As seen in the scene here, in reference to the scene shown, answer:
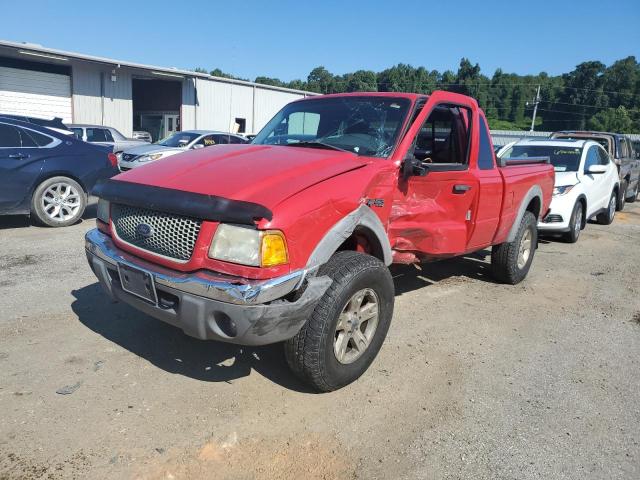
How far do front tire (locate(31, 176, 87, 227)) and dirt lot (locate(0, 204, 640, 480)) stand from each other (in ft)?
9.22

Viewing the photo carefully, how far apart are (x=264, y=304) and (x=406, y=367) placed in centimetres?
151

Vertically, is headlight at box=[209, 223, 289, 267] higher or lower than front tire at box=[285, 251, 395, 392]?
higher

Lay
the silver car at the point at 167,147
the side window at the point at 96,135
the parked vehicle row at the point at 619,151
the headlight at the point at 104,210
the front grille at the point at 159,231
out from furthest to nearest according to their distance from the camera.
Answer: the side window at the point at 96,135
the parked vehicle row at the point at 619,151
the silver car at the point at 167,147
the headlight at the point at 104,210
the front grille at the point at 159,231

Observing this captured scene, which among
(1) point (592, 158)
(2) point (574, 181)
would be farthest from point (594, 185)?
(2) point (574, 181)

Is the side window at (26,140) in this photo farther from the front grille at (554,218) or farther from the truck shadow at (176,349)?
the front grille at (554,218)

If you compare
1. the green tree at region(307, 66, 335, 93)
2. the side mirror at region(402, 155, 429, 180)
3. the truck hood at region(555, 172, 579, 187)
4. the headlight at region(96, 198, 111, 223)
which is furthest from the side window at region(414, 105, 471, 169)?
the green tree at region(307, 66, 335, 93)

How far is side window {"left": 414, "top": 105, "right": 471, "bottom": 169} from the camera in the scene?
183 inches

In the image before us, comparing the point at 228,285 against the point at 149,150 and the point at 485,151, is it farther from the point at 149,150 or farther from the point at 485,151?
the point at 149,150

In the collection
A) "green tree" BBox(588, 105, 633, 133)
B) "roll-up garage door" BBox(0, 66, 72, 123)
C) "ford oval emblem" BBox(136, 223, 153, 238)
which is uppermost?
"green tree" BBox(588, 105, 633, 133)

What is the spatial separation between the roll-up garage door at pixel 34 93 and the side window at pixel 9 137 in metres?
16.2

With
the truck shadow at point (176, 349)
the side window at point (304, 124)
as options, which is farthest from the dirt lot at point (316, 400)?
the side window at point (304, 124)

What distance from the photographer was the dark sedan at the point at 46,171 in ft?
23.4

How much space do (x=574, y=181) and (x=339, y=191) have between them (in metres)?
6.95

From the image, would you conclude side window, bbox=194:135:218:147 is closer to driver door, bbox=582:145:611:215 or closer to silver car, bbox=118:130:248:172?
silver car, bbox=118:130:248:172
